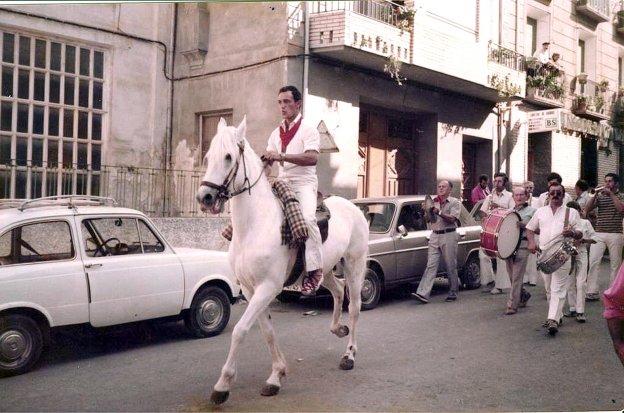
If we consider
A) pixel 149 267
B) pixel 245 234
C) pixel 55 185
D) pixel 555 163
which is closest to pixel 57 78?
pixel 55 185

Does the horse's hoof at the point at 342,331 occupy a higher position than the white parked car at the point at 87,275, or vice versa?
the white parked car at the point at 87,275

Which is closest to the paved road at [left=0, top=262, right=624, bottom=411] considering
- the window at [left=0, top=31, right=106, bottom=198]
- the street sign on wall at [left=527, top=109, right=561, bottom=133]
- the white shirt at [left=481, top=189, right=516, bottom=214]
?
the white shirt at [left=481, top=189, right=516, bottom=214]

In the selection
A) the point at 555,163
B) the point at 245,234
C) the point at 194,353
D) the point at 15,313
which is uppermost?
the point at 555,163

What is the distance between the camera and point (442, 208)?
970cm

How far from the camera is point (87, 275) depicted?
236 inches

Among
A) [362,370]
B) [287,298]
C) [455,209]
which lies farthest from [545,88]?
[362,370]

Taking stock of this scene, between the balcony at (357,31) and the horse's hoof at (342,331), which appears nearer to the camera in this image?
the horse's hoof at (342,331)

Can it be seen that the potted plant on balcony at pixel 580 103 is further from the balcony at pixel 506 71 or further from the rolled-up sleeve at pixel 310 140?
the rolled-up sleeve at pixel 310 140

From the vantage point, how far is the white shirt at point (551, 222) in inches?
290

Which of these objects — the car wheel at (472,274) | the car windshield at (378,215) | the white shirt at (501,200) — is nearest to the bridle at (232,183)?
the car windshield at (378,215)

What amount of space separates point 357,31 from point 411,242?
519cm

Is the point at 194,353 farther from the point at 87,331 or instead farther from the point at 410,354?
the point at 410,354

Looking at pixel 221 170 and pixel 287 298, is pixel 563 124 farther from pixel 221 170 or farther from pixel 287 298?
pixel 221 170

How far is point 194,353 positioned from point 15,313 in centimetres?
186
